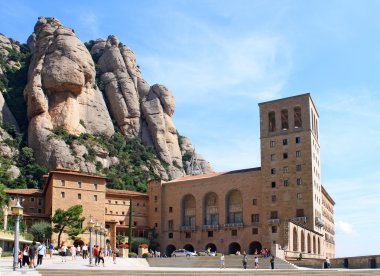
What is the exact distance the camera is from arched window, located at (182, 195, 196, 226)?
249ft

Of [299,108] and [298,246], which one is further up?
[299,108]

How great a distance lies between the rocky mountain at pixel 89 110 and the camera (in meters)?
90.1

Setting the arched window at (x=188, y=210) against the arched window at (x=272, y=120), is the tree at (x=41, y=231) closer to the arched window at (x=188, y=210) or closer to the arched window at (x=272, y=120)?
the arched window at (x=188, y=210)

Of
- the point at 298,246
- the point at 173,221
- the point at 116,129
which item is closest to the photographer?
the point at 298,246

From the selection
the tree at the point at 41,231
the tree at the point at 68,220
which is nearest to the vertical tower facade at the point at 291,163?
the tree at the point at 68,220

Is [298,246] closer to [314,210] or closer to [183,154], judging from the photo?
[314,210]

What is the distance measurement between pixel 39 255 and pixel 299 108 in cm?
5018

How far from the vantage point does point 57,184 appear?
67562mm

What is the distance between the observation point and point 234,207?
72125 mm

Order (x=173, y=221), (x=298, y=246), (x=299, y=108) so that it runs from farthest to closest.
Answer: (x=173, y=221), (x=299, y=108), (x=298, y=246)

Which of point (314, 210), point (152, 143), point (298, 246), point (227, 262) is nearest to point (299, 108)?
point (314, 210)

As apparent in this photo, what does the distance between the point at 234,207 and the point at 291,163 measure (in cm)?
1017

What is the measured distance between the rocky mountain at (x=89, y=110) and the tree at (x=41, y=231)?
24.9 m

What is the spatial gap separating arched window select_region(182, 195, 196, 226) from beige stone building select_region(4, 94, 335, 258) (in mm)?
144
